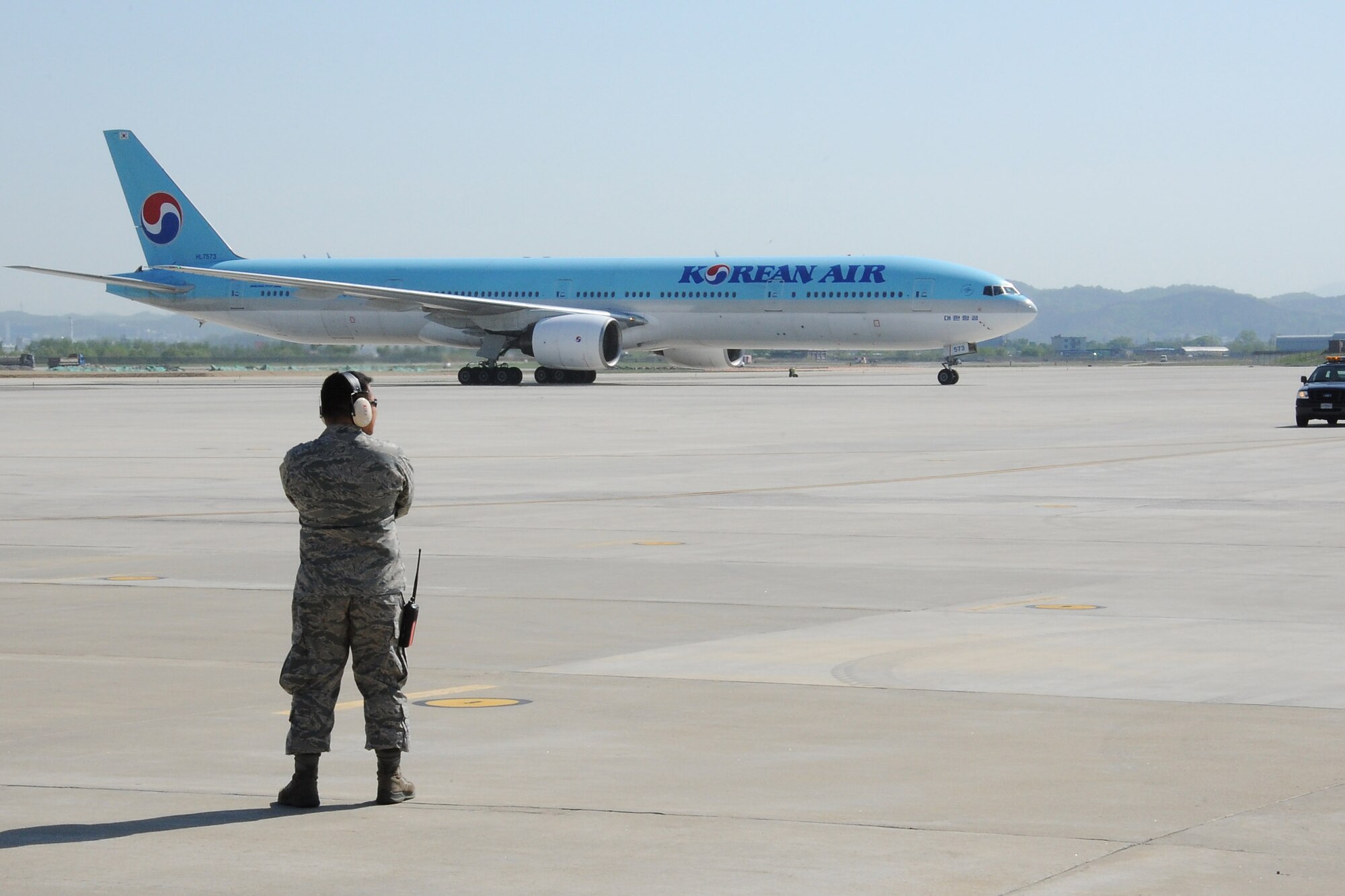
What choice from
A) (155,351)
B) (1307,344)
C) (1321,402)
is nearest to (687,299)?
(1321,402)

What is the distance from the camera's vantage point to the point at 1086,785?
7520mm

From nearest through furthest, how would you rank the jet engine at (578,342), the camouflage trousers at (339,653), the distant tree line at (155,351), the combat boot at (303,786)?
the combat boot at (303,786)
the camouflage trousers at (339,653)
the jet engine at (578,342)
the distant tree line at (155,351)

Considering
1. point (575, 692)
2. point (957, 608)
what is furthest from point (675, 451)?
point (575, 692)

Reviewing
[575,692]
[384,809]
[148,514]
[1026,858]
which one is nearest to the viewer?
[1026,858]

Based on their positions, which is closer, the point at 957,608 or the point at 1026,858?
the point at 1026,858

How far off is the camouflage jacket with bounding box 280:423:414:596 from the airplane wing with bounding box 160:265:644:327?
54.0 metres

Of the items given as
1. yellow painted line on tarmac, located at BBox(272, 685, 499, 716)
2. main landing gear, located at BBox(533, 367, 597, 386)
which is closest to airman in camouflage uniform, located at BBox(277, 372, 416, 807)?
yellow painted line on tarmac, located at BBox(272, 685, 499, 716)

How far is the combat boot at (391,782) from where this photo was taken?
293 inches

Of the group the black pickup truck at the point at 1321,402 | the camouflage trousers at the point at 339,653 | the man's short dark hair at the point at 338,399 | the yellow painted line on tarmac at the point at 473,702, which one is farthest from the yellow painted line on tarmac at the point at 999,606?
the black pickup truck at the point at 1321,402

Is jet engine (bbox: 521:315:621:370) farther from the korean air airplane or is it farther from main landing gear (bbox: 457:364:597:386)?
main landing gear (bbox: 457:364:597:386)

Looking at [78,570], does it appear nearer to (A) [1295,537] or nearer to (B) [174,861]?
(B) [174,861]

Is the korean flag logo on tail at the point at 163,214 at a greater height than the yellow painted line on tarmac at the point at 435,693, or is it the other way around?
the korean flag logo on tail at the point at 163,214

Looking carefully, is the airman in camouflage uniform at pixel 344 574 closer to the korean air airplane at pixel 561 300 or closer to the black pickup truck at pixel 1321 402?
the black pickup truck at pixel 1321 402

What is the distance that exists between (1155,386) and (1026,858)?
61.4m
